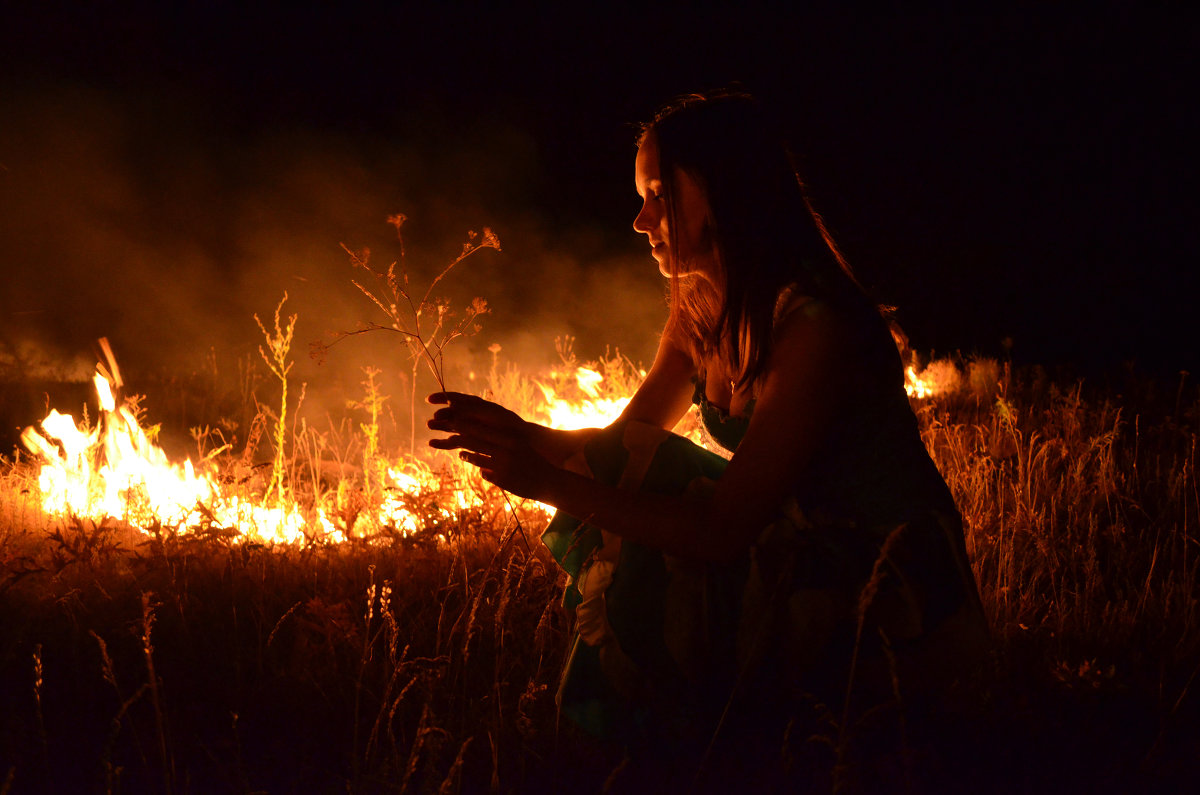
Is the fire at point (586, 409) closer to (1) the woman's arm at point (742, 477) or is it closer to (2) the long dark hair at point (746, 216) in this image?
(2) the long dark hair at point (746, 216)

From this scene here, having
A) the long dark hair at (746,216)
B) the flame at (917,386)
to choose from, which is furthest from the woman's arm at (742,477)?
the flame at (917,386)

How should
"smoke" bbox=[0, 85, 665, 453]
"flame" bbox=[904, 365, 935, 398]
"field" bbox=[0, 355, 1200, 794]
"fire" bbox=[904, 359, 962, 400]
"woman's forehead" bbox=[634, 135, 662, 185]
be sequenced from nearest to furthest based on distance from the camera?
"field" bbox=[0, 355, 1200, 794], "woman's forehead" bbox=[634, 135, 662, 185], "flame" bbox=[904, 365, 935, 398], "fire" bbox=[904, 359, 962, 400], "smoke" bbox=[0, 85, 665, 453]

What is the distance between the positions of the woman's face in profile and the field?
0.77 meters

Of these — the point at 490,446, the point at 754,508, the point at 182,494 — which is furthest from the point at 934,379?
the point at 490,446

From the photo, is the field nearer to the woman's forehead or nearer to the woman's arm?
the woman's arm


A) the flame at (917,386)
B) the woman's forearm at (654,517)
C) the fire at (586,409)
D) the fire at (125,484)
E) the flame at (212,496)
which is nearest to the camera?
the woman's forearm at (654,517)

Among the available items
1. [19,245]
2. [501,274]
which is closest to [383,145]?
[501,274]

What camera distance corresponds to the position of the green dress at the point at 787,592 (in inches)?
55.4

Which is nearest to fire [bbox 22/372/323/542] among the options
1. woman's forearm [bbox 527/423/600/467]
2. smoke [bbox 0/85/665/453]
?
woman's forearm [bbox 527/423/600/467]

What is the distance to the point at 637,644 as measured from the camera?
1459 mm

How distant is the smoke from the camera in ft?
31.9

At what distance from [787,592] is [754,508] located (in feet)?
0.55

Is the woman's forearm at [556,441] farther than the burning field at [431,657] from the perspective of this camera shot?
Yes

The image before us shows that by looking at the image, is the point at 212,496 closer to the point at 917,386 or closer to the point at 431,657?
the point at 431,657
